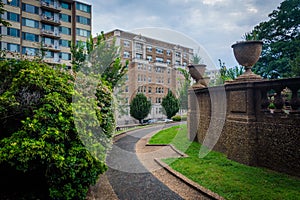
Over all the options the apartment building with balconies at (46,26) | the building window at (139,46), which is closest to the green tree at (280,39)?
the building window at (139,46)

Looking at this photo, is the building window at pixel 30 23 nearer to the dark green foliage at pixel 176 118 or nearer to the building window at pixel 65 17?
the building window at pixel 65 17

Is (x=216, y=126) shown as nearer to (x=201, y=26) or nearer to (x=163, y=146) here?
(x=163, y=146)

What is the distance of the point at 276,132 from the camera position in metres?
4.93

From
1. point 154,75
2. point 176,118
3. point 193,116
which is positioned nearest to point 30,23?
point 154,75

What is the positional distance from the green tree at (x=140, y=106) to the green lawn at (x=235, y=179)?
1540 cm

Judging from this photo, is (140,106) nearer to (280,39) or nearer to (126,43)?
(126,43)

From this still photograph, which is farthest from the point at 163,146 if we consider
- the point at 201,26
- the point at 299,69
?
the point at 299,69

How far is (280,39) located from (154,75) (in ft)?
57.8

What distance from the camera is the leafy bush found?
340 cm

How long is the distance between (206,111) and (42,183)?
5.91 m

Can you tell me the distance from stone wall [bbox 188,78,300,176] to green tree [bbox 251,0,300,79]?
20020 mm

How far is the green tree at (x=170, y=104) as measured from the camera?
20219mm

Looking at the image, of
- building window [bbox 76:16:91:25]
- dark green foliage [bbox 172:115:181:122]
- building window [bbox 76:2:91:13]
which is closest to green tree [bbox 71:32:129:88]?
dark green foliage [bbox 172:115:181:122]

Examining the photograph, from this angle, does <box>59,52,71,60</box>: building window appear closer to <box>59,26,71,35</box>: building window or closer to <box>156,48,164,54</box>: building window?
<box>59,26,71,35</box>: building window
